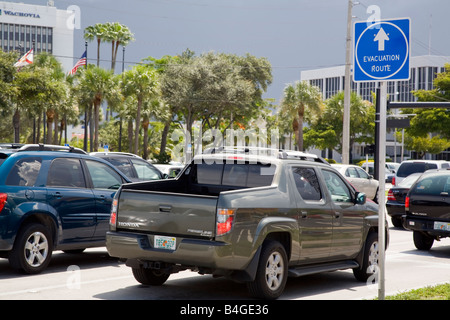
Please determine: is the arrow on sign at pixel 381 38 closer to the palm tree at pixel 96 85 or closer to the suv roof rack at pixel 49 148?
the suv roof rack at pixel 49 148

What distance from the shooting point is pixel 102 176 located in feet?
36.6

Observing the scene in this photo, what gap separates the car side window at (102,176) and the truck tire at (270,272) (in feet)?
13.0

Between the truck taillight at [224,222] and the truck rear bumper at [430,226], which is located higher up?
the truck taillight at [224,222]

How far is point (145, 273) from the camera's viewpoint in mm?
8812

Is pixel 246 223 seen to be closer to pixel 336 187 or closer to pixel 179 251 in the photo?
pixel 179 251

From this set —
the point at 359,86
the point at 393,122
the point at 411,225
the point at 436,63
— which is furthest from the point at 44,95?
the point at 359,86

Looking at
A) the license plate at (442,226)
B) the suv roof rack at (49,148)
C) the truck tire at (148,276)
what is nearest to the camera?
the truck tire at (148,276)

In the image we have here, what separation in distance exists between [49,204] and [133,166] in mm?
7511

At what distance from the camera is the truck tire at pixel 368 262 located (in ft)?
32.6

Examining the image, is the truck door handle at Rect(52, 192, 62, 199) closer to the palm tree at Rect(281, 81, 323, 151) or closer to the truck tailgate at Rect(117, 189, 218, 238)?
the truck tailgate at Rect(117, 189, 218, 238)

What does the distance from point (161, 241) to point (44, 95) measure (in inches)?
1206

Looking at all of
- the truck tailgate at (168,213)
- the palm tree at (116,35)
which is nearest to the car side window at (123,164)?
the truck tailgate at (168,213)

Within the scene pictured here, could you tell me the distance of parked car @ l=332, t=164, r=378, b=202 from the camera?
26734 mm

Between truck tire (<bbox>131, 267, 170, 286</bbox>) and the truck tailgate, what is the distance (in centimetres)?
93
